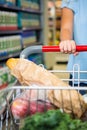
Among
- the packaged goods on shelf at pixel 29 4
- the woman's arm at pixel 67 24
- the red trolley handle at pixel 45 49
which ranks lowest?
the red trolley handle at pixel 45 49

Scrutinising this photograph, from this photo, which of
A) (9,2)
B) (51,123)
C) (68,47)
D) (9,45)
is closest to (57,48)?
(68,47)

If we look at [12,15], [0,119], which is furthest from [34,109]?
[12,15]

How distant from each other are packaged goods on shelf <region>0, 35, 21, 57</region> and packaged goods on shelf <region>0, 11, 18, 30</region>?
0.17 meters

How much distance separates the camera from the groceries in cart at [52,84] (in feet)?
3.40

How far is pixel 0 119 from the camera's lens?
1118 millimetres

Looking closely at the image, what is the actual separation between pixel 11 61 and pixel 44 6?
20.5 ft

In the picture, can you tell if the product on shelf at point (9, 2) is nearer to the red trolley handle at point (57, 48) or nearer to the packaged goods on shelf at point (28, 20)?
the packaged goods on shelf at point (28, 20)

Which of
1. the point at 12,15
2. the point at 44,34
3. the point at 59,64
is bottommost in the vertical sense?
the point at 59,64

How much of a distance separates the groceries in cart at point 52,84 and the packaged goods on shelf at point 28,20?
14.7 ft

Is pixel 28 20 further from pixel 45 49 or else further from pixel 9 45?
pixel 45 49

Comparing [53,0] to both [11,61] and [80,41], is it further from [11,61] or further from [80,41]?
[11,61]

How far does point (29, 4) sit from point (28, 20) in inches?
12.5

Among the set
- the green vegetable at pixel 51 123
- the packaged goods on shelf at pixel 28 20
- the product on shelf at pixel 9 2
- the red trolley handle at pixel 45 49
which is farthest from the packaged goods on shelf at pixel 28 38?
the green vegetable at pixel 51 123

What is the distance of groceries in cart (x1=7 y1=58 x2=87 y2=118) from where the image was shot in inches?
40.8
